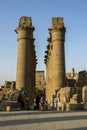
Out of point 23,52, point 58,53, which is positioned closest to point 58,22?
point 58,53

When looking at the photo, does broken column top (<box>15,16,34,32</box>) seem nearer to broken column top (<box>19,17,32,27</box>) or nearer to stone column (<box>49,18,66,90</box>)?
broken column top (<box>19,17,32,27</box>)

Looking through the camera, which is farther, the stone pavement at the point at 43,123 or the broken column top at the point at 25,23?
the broken column top at the point at 25,23

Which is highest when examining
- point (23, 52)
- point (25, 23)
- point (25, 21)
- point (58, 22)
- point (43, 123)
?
point (25, 21)

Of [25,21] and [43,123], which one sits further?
[25,21]

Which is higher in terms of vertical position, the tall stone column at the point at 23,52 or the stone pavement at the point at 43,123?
the tall stone column at the point at 23,52

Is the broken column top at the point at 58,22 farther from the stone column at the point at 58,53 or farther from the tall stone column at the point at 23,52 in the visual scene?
the tall stone column at the point at 23,52

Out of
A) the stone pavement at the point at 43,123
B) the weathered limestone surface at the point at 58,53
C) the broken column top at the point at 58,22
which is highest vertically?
the broken column top at the point at 58,22

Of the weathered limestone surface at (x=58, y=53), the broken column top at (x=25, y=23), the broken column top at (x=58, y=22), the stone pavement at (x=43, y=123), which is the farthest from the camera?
the broken column top at (x=25, y=23)

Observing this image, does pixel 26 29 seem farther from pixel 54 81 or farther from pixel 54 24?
pixel 54 81

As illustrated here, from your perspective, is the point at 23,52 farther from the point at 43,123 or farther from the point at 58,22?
the point at 43,123

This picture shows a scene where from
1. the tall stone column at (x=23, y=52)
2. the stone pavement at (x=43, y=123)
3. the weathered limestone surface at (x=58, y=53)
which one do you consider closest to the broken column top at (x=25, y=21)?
the tall stone column at (x=23, y=52)

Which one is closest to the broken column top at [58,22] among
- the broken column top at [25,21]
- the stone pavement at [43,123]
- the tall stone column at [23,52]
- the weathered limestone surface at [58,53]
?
the weathered limestone surface at [58,53]

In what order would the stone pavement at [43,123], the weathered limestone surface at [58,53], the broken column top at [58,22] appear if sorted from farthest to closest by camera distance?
1. the broken column top at [58,22]
2. the weathered limestone surface at [58,53]
3. the stone pavement at [43,123]

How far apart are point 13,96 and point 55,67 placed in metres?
6.74
